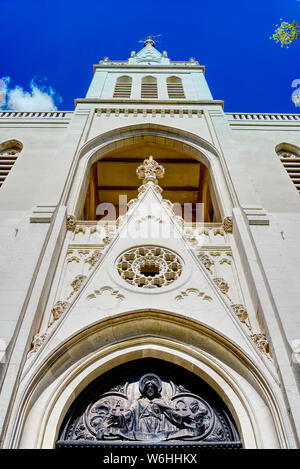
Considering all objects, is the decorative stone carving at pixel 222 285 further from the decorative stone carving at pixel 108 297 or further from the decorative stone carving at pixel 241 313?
the decorative stone carving at pixel 108 297

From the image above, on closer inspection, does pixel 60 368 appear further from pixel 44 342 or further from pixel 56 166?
pixel 56 166

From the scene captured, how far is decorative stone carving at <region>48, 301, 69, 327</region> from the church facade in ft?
0.18

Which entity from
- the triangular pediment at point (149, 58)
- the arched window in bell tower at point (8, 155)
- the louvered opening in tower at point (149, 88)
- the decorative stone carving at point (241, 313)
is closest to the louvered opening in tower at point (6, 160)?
the arched window in bell tower at point (8, 155)

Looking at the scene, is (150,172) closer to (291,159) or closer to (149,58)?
(291,159)

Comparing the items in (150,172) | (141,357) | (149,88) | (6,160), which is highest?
(149,88)

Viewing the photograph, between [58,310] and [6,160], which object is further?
[6,160]

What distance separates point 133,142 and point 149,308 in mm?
8717

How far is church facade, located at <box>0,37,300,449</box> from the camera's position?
6.16m

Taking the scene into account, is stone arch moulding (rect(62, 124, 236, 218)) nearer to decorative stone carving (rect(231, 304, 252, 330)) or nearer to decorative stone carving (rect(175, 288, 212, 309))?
decorative stone carving (rect(175, 288, 212, 309))

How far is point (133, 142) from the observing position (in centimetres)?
1490

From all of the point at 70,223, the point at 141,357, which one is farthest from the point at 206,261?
the point at 70,223

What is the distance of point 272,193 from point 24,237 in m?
6.73

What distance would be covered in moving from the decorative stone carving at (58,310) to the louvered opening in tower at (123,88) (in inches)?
510

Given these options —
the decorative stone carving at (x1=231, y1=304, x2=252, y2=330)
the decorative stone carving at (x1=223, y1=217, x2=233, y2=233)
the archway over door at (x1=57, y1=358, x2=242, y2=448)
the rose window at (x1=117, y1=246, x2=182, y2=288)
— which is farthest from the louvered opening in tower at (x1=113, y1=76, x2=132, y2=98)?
the archway over door at (x1=57, y1=358, x2=242, y2=448)
